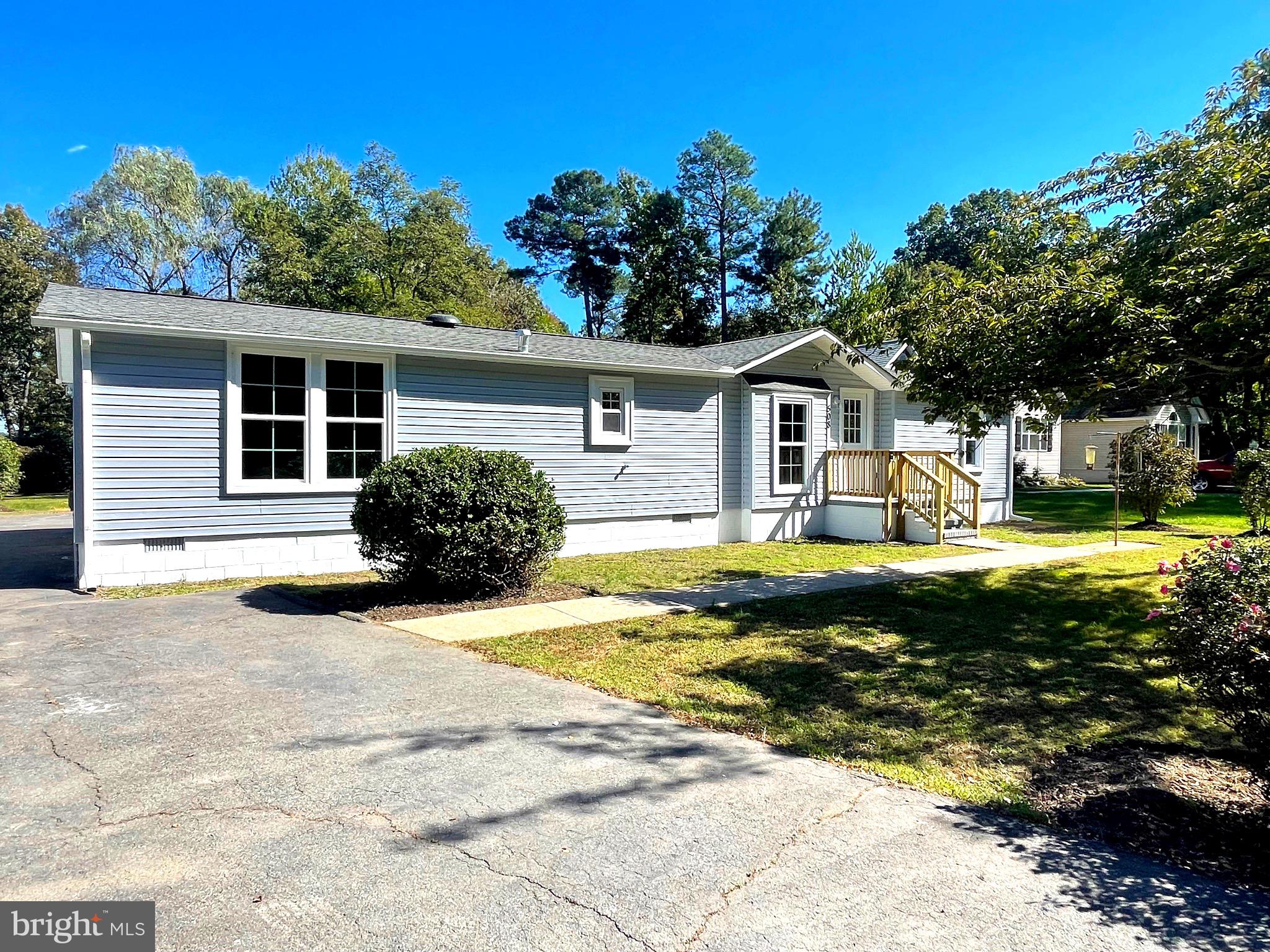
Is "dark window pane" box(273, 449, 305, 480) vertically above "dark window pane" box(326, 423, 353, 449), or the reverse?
"dark window pane" box(326, 423, 353, 449)

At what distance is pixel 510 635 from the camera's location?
682 cm

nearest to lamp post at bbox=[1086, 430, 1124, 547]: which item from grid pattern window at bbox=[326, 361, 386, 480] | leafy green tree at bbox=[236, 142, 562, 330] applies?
grid pattern window at bbox=[326, 361, 386, 480]

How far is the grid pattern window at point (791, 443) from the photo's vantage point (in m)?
14.8

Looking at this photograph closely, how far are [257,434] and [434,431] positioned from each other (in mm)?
2345

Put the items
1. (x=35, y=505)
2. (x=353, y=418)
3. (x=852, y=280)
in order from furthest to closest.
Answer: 1. (x=852, y=280)
2. (x=35, y=505)
3. (x=353, y=418)

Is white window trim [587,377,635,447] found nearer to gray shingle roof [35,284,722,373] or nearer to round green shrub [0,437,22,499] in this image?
gray shingle roof [35,284,722,373]

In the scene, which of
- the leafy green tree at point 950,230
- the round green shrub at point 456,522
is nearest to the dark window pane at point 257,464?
the round green shrub at point 456,522

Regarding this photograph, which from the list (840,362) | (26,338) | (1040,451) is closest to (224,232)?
(26,338)

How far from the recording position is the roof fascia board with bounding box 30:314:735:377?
28.0 feet

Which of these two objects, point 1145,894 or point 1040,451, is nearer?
point 1145,894

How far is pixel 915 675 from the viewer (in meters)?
5.64

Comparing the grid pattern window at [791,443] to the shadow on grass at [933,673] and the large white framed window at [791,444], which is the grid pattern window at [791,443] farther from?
the shadow on grass at [933,673]

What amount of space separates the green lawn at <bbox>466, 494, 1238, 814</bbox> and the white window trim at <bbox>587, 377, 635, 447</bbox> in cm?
534

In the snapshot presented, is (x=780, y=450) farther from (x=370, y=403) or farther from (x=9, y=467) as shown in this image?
(x=9, y=467)
